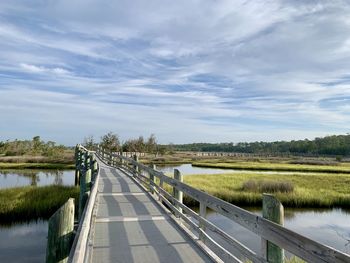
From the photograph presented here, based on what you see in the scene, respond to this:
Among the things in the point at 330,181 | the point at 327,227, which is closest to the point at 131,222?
the point at 327,227

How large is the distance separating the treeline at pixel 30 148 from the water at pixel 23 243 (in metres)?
62.3

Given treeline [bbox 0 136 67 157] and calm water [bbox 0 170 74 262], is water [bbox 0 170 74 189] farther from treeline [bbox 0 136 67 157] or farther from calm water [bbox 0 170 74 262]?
treeline [bbox 0 136 67 157]

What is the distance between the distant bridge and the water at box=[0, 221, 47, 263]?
384 centimetres

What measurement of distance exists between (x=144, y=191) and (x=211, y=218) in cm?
571

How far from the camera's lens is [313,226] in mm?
17562

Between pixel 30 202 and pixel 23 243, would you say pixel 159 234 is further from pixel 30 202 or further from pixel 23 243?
pixel 30 202

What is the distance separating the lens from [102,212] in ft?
31.1

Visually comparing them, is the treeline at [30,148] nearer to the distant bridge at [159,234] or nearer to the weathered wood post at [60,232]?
the distant bridge at [159,234]

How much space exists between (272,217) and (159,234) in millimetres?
3938

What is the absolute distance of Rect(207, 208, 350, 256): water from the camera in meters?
14.6

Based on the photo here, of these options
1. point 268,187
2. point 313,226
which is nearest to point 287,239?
point 313,226

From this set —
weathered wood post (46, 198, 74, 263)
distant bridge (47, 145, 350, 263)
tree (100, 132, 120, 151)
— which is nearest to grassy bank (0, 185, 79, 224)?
distant bridge (47, 145, 350, 263)

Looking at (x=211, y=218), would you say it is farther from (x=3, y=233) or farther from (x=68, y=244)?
(x=68, y=244)

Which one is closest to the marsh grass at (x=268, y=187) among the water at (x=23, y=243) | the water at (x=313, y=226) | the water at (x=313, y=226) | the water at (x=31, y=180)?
the water at (x=313, y=226)
